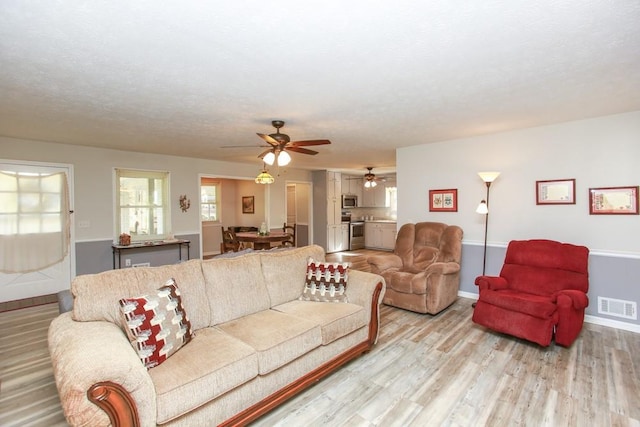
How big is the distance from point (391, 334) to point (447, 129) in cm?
265

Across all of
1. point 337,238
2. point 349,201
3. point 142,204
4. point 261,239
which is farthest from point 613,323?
point 142,204

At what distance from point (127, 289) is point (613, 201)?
4846 millimetres

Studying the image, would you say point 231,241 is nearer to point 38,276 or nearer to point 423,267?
point 38,276

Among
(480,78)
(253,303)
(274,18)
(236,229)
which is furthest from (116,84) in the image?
(236,229)

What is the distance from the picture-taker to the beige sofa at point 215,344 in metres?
1.45

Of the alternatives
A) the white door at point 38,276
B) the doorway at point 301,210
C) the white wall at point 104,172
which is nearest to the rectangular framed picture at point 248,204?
the doorway at point 301,210

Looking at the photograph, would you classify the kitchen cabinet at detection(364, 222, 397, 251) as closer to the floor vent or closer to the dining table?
the dining table

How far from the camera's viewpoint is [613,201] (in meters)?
3.51

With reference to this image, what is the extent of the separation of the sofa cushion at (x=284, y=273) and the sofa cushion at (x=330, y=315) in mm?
102

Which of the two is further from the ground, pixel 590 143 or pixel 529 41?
pixel 529 41

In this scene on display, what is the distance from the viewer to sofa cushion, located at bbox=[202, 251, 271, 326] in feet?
8.15

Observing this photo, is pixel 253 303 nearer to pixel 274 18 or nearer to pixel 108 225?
pixel 274 18

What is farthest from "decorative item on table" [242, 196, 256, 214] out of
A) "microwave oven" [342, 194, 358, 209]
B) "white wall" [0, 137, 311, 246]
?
"microwave oven" [342, 194, 358, 209]

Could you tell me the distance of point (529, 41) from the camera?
1.91 meters
